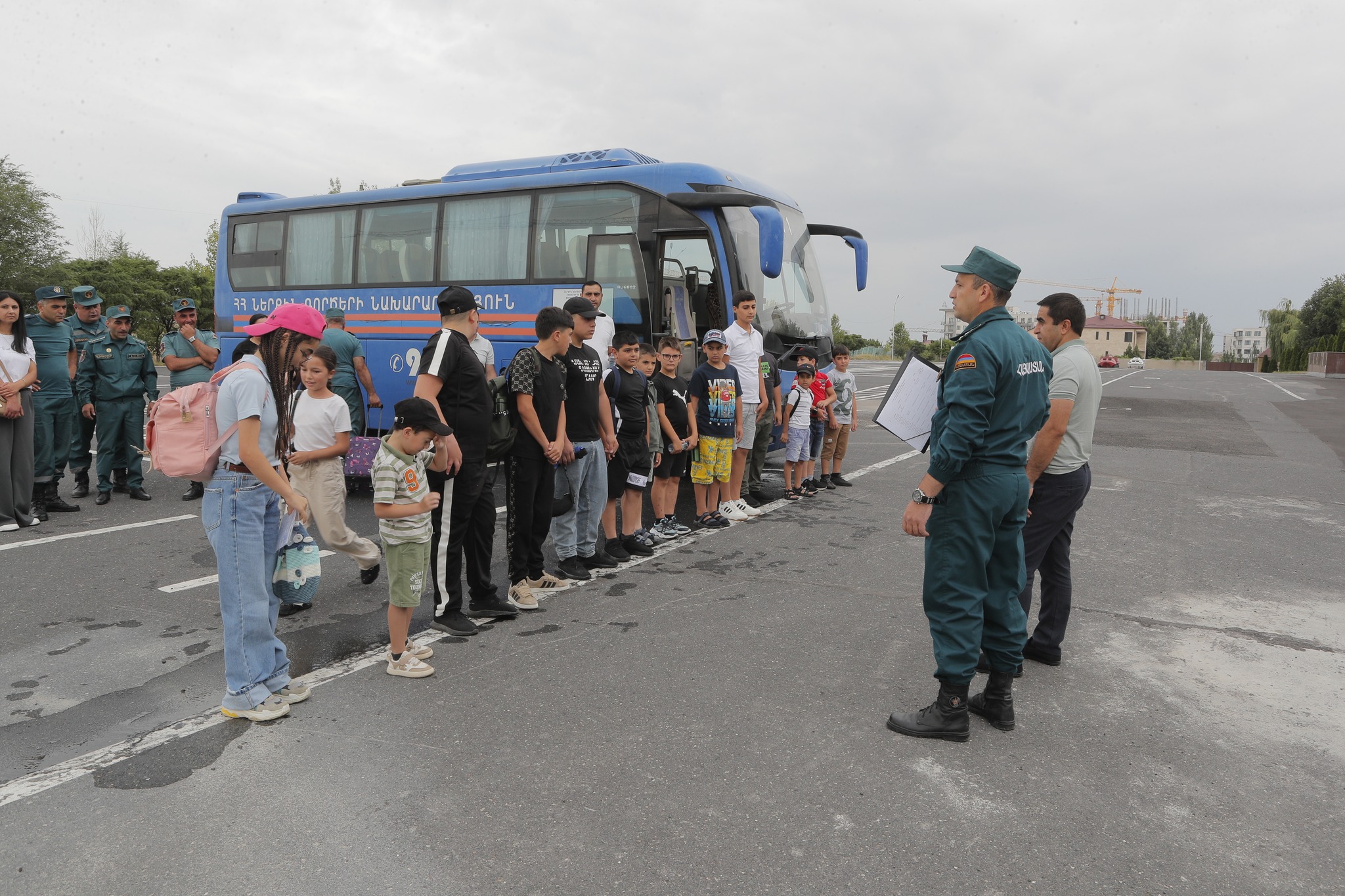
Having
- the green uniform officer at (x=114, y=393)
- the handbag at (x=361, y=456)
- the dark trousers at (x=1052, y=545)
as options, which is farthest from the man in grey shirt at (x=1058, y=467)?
the green uniform officer at (x=114, y=393)

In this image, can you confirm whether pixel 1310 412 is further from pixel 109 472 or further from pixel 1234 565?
pixel 109 472

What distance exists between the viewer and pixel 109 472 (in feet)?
26.6

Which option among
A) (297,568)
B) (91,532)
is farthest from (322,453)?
(91,532)

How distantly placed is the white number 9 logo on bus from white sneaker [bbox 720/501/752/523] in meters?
4.65

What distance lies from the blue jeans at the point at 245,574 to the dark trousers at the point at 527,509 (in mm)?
1712

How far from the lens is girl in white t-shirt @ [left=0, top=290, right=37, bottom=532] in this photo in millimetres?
6801

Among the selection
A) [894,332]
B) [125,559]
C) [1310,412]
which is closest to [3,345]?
[125,559]

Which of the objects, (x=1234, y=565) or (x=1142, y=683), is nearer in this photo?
(x=1142, y=683)

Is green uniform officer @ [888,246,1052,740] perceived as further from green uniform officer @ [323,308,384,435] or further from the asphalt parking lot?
green uniform officer @ [323,308,384,435]

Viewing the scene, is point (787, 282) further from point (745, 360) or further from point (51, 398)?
point (51, 398)

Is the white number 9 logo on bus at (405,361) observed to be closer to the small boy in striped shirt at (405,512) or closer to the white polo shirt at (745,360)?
the white polo shirt at (745,360)

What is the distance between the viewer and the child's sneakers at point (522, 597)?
501 cm

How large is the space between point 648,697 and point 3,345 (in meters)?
6.41

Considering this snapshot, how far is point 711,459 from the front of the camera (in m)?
7.29
